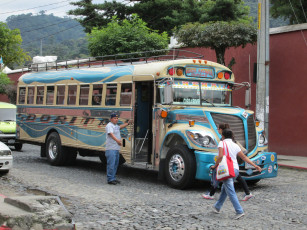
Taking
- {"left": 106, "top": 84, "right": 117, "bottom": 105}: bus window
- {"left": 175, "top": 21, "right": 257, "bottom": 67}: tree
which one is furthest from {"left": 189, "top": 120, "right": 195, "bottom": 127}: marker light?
{"left": 175, "top": 21, "right": 257, "bottom": 67}: tree

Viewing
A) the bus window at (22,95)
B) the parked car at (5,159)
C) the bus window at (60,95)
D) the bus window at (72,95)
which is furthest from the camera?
the bus window at (22,95)

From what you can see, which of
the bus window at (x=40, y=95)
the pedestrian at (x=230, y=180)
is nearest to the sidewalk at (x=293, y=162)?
the pedestrian at (x=230, y=180)

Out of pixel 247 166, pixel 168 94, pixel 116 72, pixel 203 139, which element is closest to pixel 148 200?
pixel 203 139

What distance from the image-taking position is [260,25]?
1698 centimetres

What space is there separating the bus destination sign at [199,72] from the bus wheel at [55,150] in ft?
16.7

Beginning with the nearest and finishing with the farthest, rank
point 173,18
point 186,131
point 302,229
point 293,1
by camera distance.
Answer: point 302,229 < point 186,131 < point 293,1 < point 173,18

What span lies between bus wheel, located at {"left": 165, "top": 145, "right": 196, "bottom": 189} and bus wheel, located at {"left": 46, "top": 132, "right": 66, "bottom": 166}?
190 inches

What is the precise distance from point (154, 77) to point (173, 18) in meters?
27.6

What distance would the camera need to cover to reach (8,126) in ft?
63.9

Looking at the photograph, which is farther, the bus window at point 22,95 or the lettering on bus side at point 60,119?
the bus window at point 22,95

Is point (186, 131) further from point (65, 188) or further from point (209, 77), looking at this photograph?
point (65, 188)

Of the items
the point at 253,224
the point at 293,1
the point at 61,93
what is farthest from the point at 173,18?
the point at 253,224

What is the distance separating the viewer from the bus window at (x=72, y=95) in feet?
45.7

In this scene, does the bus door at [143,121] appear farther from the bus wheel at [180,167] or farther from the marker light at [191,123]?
the marker light at [191,123]
